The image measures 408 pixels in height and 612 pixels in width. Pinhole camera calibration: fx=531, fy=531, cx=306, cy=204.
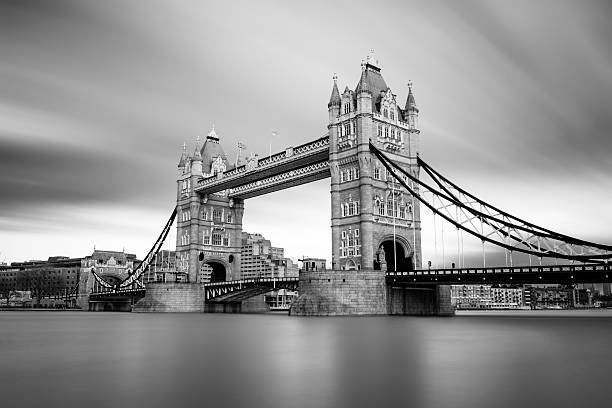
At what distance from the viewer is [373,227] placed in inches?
2048

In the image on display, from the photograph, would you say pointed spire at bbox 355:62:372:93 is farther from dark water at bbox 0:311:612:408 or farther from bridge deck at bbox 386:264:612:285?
dark water at bbox 0:311:612:408

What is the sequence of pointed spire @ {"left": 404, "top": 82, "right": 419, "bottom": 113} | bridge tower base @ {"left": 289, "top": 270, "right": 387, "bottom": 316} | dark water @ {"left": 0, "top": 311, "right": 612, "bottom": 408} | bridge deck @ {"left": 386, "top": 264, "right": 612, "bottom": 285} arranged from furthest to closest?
pointed spire @ {"left": 404, "top": 82, "right": 419, "bottom": 113} < bridge tower base @ {"left": 289, "top": 270, "right": 387, "bottom": 316} < bridge deck @ {"left": 386, "top": 264, "right": 612, "bottom": 285} < dark water @ {"left": 0, "top": 311, "right": 612, "bottom": 408}

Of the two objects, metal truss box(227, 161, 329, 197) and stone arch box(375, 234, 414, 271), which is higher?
metal truss box(227, 161, 329, 197)

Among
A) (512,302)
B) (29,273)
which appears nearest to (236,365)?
(29,273)

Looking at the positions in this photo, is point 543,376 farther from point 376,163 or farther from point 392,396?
point 376,163

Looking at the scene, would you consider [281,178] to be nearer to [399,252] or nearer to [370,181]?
[370,181]

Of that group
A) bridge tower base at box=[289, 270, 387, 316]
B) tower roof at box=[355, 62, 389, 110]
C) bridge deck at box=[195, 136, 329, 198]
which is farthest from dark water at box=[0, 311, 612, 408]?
bridge deck at box=[195, 136, 329, 198]

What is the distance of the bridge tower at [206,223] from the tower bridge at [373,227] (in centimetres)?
544

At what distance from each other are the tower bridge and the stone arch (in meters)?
0.11

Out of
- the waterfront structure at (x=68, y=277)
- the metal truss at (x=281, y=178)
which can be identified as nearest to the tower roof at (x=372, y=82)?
the metal truss at (x=281, y=178)

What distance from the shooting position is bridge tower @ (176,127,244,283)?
78.2 m

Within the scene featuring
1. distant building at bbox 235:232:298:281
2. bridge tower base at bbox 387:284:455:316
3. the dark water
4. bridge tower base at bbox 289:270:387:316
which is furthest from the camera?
distant building at bbox 235:232:298:281

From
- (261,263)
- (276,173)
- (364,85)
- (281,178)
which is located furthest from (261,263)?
(364,85)

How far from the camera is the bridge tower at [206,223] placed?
257 feet
